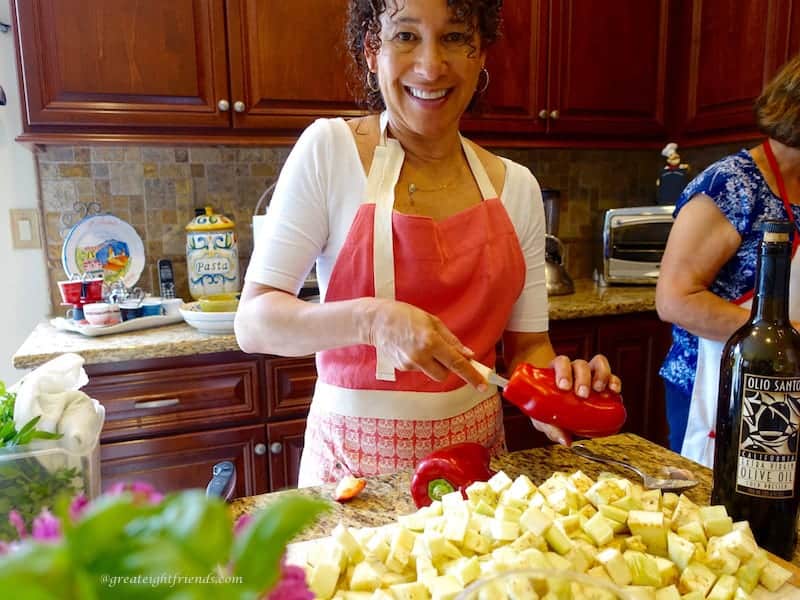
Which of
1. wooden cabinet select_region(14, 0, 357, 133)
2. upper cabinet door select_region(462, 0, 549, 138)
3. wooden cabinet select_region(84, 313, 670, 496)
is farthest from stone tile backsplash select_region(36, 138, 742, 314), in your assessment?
upper cabinet door select_region(462, 0, 549, 138)

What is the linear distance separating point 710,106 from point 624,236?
0.54 m

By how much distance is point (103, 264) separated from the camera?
6.57 ft

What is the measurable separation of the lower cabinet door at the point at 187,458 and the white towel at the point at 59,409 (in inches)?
39.6

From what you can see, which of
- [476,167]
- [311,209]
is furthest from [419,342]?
[476,167]

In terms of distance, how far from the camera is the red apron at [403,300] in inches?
38.0

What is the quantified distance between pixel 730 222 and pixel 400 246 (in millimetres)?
665

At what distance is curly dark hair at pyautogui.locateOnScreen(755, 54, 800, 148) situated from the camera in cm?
116

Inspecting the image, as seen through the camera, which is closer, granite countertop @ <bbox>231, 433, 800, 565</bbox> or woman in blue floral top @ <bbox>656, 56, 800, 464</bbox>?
granite countertop @ <bbox>231, 433, 800, 565</bbox>

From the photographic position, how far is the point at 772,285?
634 mm

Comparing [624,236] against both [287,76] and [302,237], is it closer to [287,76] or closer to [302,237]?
[287,76]

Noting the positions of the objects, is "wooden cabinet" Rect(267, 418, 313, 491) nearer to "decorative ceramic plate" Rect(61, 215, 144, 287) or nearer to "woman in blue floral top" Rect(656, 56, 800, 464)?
"decorative ceramic plate" Rect(61, 215, 144, 287)

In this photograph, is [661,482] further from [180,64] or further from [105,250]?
[105,250]

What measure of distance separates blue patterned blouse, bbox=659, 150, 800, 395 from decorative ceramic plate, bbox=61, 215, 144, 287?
1622 mm

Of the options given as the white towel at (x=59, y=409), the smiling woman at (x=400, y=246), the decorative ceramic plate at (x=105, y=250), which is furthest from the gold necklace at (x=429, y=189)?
the decorative ceramic plate at (x=105, y=250)
